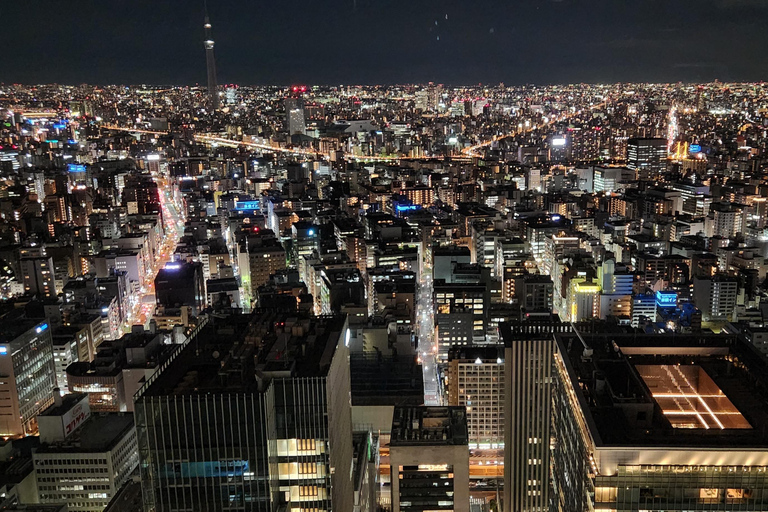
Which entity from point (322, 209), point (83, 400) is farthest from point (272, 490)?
point (322, 209)

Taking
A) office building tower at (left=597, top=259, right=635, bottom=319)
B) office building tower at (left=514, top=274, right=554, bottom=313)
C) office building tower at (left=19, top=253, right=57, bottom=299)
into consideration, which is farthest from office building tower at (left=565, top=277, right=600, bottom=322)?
office building tower at (left=19, top=253, right=57, bottom=299)

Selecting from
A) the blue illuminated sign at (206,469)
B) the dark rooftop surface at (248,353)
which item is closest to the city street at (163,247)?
the dark rooftop surface at (248,353)

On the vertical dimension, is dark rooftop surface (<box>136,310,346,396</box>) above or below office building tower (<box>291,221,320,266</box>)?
above

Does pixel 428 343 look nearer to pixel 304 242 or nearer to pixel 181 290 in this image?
pixel 181 290

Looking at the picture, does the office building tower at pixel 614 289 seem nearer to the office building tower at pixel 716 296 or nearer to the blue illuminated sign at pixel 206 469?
the office building tower at pixel 716 296

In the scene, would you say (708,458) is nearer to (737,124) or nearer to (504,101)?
(737,124)

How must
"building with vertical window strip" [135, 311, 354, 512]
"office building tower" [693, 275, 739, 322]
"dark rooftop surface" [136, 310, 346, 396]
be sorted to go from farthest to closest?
"office building tower" [693, 275, 739, 322] < "dark rooftop surface" [136, 310, 346, 396] < "building with vertical window strip" [135, 311, 354, 512]

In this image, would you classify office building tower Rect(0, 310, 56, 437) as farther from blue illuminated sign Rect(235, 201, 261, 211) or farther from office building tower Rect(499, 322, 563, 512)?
blue illuminated sign Rect(235, 201, 261, 211)
